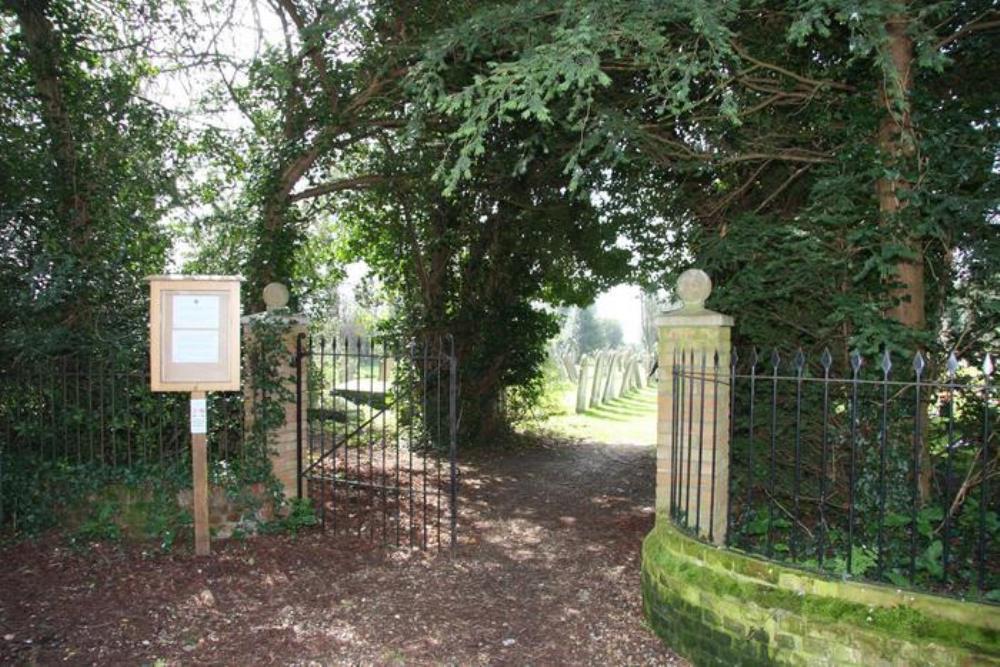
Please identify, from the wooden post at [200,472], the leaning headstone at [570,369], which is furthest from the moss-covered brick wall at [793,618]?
the leaning headstone at [570,369]

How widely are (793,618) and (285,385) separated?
4524 millimetres

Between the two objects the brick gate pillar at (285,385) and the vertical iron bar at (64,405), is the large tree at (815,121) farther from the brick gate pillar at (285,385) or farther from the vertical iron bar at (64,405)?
the vertical iron bar at (64,405)

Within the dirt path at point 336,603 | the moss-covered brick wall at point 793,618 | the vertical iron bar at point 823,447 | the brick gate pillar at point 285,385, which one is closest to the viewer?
the moss-covered brick wall at point 793,618

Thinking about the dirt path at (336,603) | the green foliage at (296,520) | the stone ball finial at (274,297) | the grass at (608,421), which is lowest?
the grass at (608,421)

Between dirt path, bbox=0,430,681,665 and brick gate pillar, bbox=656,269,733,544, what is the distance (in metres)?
0.81

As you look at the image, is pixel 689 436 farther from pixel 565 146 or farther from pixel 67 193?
pixel 67 193

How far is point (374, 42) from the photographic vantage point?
7.75 metres

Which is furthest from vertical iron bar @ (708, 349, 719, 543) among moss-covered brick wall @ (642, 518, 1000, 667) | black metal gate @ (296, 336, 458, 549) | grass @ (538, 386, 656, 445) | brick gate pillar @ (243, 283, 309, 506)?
grass @ (538, 386, 656, 445)

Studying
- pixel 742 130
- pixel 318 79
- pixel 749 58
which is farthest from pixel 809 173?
pixel 318 79

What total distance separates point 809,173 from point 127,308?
6.40 m

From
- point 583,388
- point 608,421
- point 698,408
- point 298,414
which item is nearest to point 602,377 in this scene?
point 583,388

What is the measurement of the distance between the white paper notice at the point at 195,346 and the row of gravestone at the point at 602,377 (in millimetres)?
11194

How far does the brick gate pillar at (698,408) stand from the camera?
4527mm

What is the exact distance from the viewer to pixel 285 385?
629 centimetres
